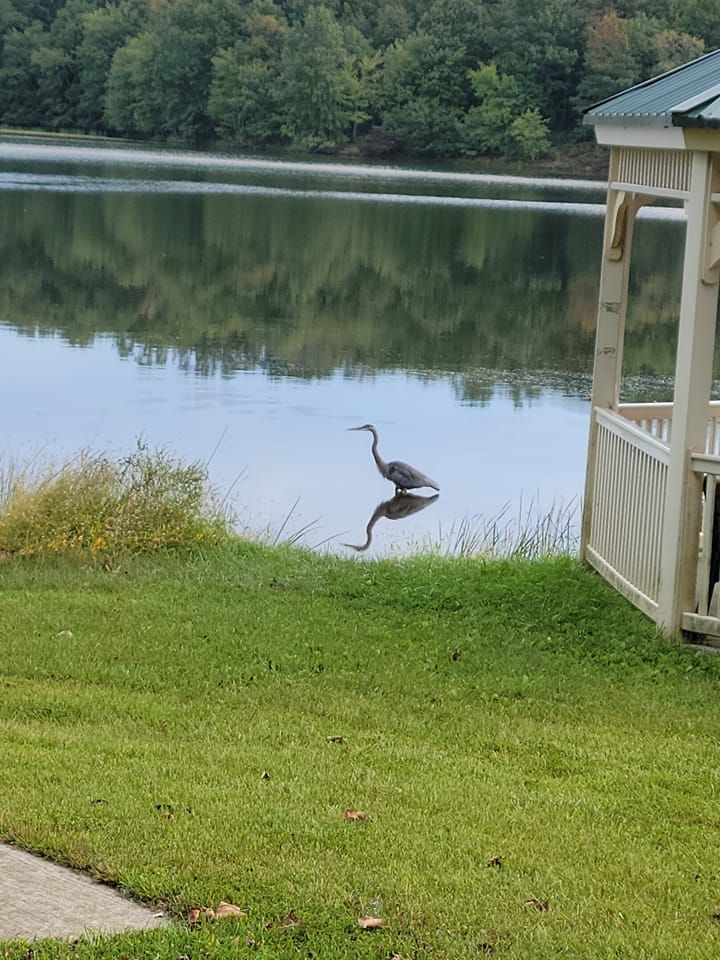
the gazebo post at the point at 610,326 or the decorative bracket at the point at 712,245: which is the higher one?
the decorative bracket at the point at 712,245

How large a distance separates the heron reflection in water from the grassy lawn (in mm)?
3755

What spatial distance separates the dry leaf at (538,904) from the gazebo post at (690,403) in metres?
4.13

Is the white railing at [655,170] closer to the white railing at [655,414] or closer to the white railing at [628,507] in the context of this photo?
the white railing at [628,507]

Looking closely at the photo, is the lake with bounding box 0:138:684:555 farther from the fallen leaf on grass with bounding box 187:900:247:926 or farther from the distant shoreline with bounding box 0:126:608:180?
the distant shoreline with bounding box 0:126:608:180

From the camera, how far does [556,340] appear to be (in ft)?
93.7

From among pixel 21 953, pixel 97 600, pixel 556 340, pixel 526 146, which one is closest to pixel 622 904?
pixel 21 953

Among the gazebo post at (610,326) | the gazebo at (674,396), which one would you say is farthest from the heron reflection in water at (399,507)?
the gazebo at (674,396)

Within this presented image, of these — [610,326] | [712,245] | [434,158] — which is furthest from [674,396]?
[434,158]

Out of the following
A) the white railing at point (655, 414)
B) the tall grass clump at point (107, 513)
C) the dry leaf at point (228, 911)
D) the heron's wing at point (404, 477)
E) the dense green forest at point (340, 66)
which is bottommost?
the heron's wing at point (404, 477)

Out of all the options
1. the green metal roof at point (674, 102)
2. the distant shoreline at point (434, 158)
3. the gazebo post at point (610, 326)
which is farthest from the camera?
the distant shoreline at point (434, 158)

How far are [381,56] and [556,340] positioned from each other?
87553mm

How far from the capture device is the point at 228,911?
4.86 m

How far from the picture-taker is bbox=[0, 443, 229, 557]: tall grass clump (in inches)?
454

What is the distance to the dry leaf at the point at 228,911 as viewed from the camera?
4.84 meters
